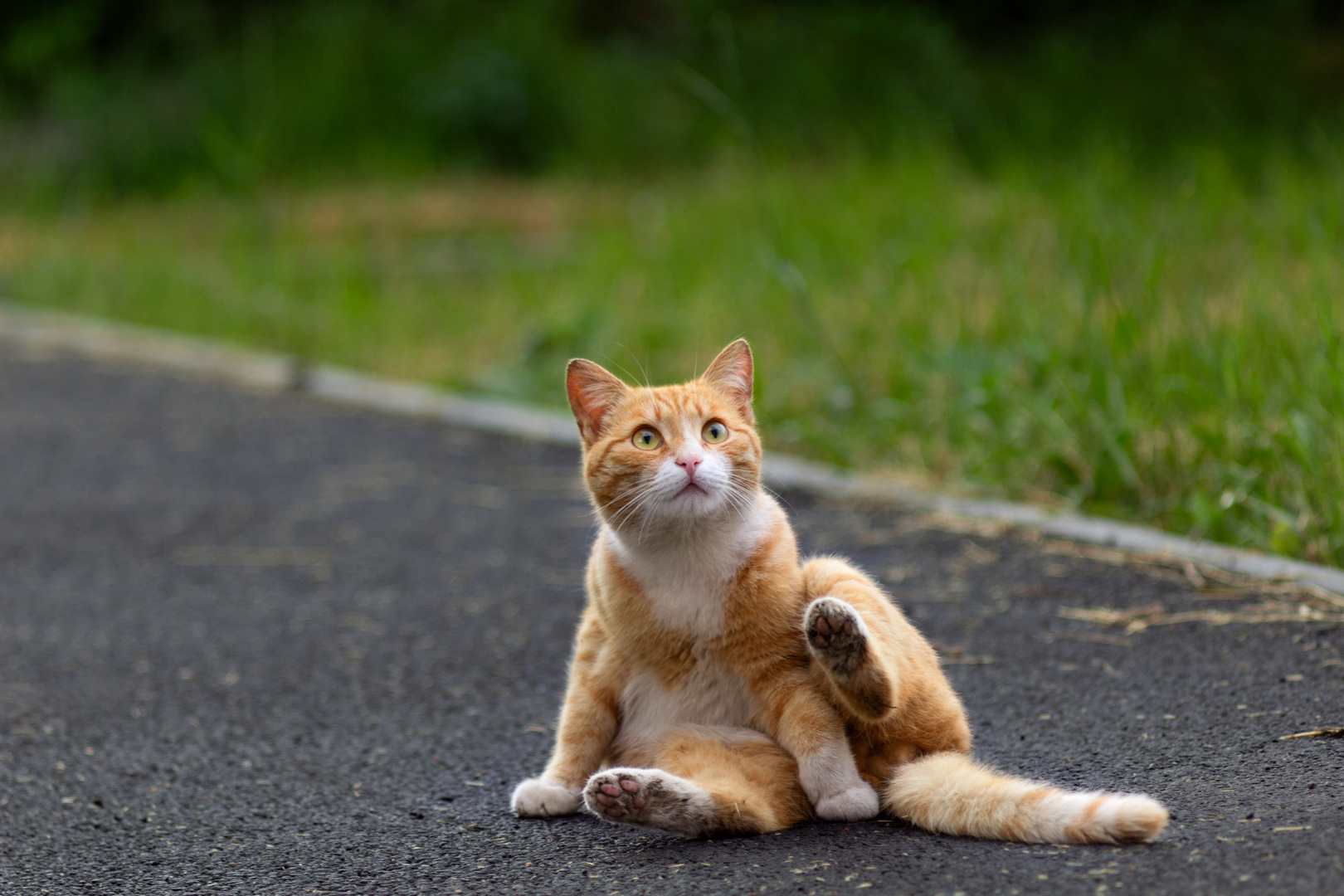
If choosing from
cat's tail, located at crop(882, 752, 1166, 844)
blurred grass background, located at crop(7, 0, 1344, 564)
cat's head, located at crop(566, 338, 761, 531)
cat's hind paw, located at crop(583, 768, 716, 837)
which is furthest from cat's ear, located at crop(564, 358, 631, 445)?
blurred grass background, located at crop(7, 0, 1344, 564)

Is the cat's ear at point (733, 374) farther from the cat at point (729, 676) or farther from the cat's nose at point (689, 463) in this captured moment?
the cat's nose at point (689, 463)

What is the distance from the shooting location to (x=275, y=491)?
576cm

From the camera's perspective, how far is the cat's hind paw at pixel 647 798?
89.9 inches

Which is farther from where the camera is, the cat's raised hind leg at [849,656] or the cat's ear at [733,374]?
the cat's ear at [733,374]

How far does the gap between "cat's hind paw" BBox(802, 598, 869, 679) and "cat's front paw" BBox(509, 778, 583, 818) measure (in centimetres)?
57

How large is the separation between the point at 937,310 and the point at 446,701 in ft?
10.1

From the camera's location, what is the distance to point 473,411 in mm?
6785

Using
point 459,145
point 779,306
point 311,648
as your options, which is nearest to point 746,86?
point 459,145

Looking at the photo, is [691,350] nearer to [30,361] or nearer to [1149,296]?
[1149,296]

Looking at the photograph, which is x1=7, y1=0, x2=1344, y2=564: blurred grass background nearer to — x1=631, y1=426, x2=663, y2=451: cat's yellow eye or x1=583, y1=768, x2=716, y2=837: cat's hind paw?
x1=631, y1=426, x2=663, y2=451: cat's yellow eye

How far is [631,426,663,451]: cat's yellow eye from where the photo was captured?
8.52 ft

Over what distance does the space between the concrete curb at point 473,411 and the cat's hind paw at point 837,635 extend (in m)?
1.69

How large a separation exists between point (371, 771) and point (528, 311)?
5261 millimetres

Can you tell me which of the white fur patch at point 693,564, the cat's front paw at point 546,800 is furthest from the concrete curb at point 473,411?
the cat's front paw at point 546,800
